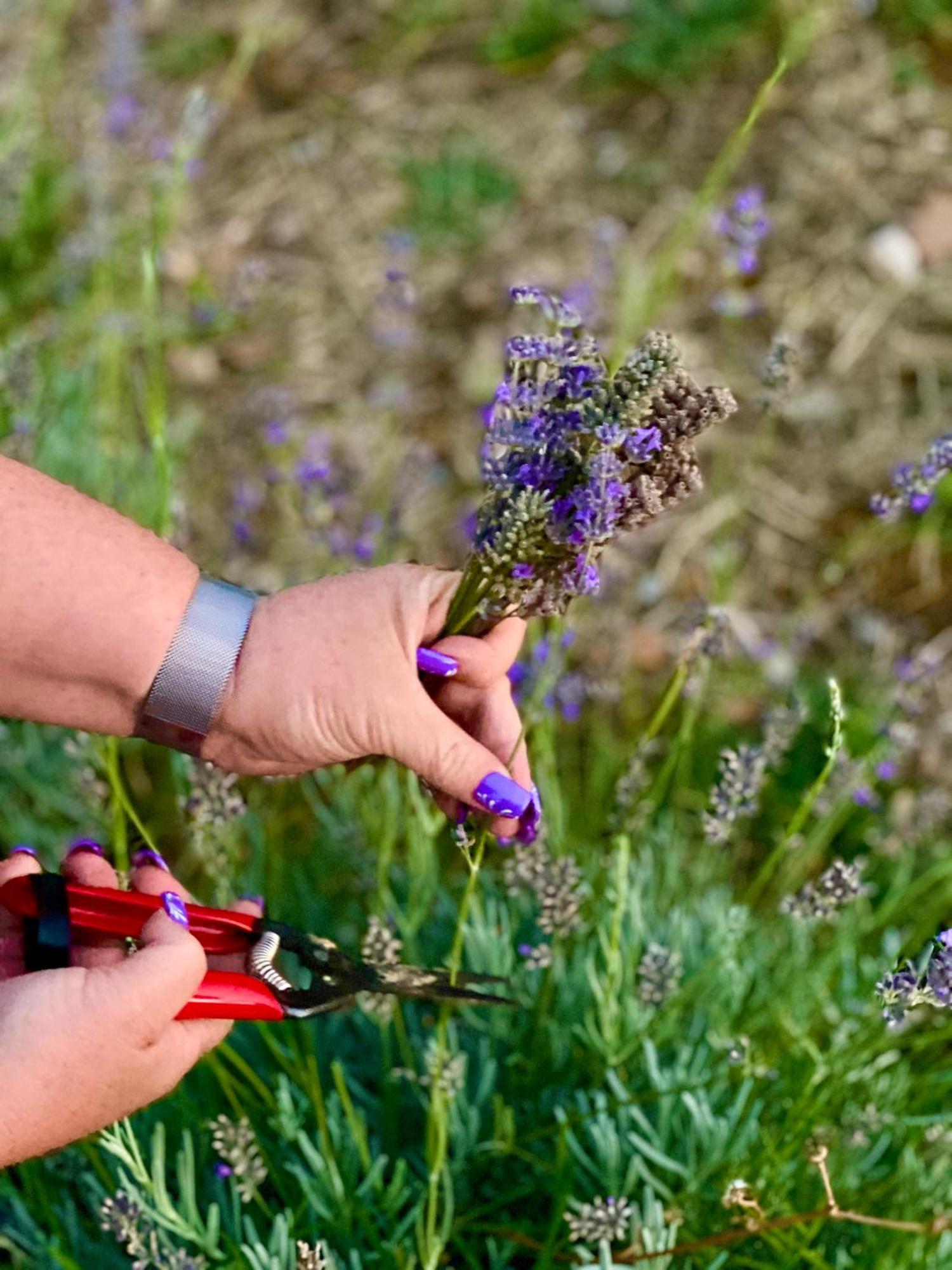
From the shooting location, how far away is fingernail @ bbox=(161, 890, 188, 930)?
4.03 ft

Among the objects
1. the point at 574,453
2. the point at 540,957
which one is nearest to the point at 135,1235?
the point at 540,957

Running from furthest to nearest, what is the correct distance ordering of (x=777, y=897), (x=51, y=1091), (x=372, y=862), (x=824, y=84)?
1. (x=824, y=84)
2. (x=777, y=897)
3. (x=372, y=862)
4. (x=51, y=1091)

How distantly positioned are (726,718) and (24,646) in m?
1.52

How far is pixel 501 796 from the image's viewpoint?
122cm

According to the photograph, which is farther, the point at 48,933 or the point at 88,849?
the point at 88,849

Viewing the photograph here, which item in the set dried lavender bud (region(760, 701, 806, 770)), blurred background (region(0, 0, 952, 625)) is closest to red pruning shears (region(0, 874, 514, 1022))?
dried lavender bud (region(760, 701, 806, 770))

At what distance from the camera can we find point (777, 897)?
7.05 ft

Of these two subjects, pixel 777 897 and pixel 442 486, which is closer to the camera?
pixel 777 897

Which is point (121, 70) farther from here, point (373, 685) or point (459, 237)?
point (373, 685)

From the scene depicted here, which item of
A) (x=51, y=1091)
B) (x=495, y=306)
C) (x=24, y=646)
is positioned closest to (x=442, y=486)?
(x=495, y=306)

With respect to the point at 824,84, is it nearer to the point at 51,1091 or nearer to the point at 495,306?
the point at 495,306

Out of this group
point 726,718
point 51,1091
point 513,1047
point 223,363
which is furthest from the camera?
point 223,363

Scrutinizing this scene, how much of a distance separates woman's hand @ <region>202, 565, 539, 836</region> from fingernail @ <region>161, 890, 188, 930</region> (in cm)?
16

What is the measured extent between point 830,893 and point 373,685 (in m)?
0.49
